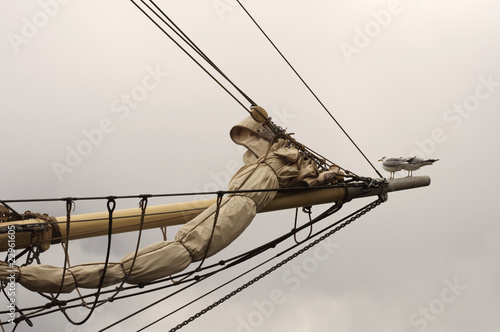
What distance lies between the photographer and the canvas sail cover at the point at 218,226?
32.9 ft

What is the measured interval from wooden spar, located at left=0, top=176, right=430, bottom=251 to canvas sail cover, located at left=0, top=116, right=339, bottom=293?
0.80 feet

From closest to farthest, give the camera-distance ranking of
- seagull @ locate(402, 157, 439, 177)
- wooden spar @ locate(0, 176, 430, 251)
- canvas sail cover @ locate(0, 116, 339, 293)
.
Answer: canvas sail cover @ locate(0, 116, 339, 293) < wooden spar @ locate(0, 176, 430, 251) < seagull @ locate(402, 157, 439, 177)

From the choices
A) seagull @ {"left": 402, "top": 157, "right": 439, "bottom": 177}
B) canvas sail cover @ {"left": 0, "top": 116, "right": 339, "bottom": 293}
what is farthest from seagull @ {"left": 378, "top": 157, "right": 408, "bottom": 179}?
canvas sail cover @ {"left": 0, "top": 116, "right": 339, "bottom": 293}

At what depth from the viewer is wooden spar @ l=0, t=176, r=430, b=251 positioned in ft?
34.5

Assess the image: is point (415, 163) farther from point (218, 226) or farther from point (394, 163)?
point (218, 226)

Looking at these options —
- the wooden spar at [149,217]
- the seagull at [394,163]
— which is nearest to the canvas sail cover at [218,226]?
the wooden spar at [149,217]

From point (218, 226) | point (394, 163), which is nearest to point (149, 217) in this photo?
point (218, 226)

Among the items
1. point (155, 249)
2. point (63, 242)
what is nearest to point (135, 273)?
point (155, 249)

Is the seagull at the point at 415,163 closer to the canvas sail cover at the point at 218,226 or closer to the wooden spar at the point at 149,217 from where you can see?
the wooden spar at the point at 149,217

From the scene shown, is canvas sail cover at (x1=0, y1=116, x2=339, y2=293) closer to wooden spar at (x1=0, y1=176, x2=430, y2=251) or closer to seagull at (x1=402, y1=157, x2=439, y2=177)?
wooden spar at (x1=0, y1=176, x2=430, y2=251)

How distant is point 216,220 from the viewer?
11055 millimetres

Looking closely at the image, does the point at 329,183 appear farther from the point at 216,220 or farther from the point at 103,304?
the point at 103,304

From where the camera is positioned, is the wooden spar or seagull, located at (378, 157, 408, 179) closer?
the wooden spar

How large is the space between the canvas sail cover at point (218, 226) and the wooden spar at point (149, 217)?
9.6 inches
